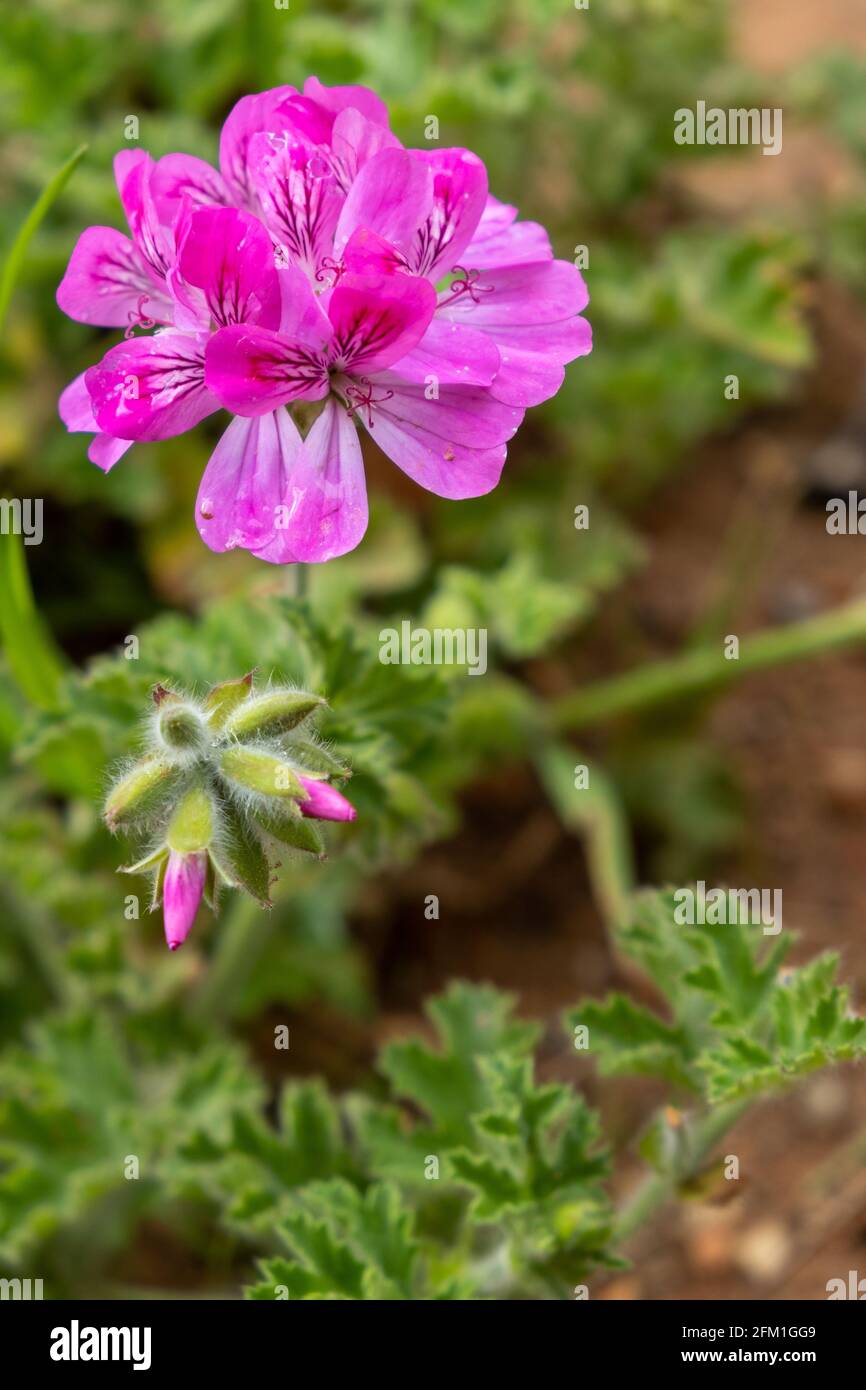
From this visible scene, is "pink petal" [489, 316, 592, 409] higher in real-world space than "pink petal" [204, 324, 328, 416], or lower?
higher

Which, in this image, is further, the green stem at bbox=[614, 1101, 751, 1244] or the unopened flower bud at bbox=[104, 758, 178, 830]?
the green stem at bbox=[614, 1101, 751, 1244]

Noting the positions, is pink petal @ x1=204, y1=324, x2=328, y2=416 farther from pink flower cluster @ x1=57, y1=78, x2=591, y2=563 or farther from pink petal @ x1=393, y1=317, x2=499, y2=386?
pink petal @ x1=393, y1=317, x2=499, y2=386

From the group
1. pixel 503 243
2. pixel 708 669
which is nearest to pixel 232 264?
pixel 503 243

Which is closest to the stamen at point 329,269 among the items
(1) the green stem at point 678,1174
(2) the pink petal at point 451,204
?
(2) the pink petal at point 451,204

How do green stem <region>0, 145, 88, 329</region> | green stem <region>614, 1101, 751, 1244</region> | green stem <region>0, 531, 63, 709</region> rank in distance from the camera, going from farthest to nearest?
green stem <region>0, 531, 63, 709</region> → green stem <region>614, 1101, 751, 1244</region> → green stem <region>0, 145, 88, 329</region>

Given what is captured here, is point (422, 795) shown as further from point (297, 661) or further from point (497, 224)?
point (497, 224)

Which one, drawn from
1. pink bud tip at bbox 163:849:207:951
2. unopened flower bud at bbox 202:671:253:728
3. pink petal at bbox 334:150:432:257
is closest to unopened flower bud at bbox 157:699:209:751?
unopened flower bud at bbox 202:671:253:728

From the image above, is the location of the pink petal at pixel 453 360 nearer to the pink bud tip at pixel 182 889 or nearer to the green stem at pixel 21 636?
the pink bud tip at pixel 182 889
